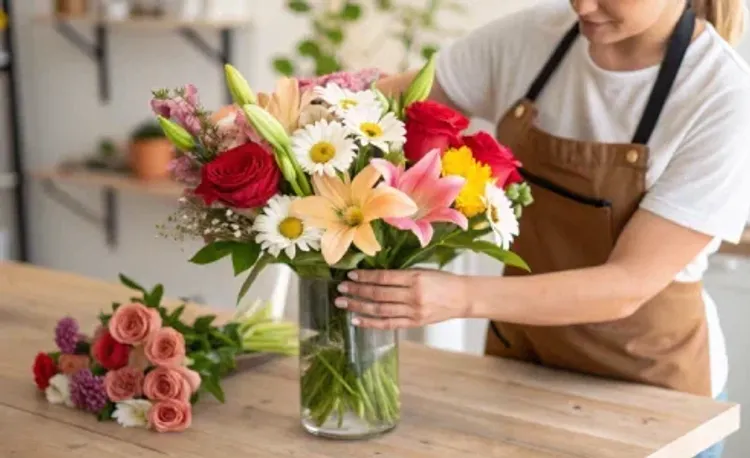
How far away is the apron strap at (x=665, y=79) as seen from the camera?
1.64m

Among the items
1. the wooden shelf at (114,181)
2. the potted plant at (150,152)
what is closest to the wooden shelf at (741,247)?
the wooden shelf at (114,181)

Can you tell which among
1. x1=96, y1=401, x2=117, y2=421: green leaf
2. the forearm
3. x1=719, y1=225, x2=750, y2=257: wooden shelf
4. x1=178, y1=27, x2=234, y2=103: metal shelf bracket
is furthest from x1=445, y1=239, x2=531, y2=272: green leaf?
x1=178, y1=27, x2=234, y2=103: metal shelf bracket

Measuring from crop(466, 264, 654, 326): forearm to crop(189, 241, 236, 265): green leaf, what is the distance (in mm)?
319

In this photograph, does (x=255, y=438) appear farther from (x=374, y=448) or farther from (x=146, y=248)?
(x=146, y=248)

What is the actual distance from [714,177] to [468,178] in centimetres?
44

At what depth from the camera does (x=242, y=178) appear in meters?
1.26

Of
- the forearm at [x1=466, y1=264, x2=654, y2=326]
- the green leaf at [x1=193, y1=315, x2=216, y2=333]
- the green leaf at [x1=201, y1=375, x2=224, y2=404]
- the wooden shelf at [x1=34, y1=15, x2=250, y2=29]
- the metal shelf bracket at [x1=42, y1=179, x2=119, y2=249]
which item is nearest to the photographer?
the forearm at [x1=466, y1=264, x2=654, y2=326]

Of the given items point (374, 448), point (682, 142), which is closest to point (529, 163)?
point (682, 142)

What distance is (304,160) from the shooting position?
1.28 m

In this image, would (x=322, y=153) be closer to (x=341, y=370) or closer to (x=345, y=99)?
(x=345, y=99)

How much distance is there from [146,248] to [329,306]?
2.85m

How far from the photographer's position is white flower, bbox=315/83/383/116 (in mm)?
1314

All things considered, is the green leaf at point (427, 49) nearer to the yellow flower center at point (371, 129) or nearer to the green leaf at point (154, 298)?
the green leaf at point (154, 298)

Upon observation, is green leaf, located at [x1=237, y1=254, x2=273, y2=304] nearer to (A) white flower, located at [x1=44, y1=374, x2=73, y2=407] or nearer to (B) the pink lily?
(B) the pink lily
